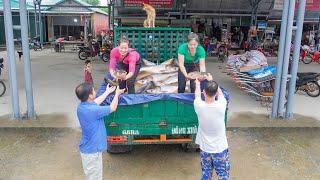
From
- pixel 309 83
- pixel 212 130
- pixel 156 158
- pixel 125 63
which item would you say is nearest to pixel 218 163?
pixel 212 130

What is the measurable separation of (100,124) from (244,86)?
19.3 feet

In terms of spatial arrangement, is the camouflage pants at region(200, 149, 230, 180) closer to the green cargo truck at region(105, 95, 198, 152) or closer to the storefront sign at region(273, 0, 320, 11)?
the green cargo truck at region(105, 95, 198, 152)

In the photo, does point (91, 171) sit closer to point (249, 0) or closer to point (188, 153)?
point (188, 153)

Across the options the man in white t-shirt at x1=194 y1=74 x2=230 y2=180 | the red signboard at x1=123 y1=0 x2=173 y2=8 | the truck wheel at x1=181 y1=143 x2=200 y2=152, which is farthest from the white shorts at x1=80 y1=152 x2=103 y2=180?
the red signboard at x1=123 y1=0 x2=173 y2=8

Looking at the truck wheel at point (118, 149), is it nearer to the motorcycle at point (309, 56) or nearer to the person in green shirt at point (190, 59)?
the person in green shirt at point (190, 59)

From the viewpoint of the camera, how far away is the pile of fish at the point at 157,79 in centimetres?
611

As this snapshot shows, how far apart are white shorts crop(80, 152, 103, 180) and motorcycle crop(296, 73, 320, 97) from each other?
7099mm

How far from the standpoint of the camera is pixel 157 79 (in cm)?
659

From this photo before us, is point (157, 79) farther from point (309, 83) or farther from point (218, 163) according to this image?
point (309, 83)

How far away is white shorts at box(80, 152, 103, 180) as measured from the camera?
383 cm

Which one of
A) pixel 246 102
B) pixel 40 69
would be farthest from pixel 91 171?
pixel 40 69

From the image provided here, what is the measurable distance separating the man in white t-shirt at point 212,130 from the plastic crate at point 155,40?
14.2 feet

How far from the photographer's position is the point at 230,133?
680 centimetres

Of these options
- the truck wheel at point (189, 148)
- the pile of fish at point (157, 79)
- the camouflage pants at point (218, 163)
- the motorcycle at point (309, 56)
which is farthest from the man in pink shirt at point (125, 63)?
the motorcycle at point (309, 56)
